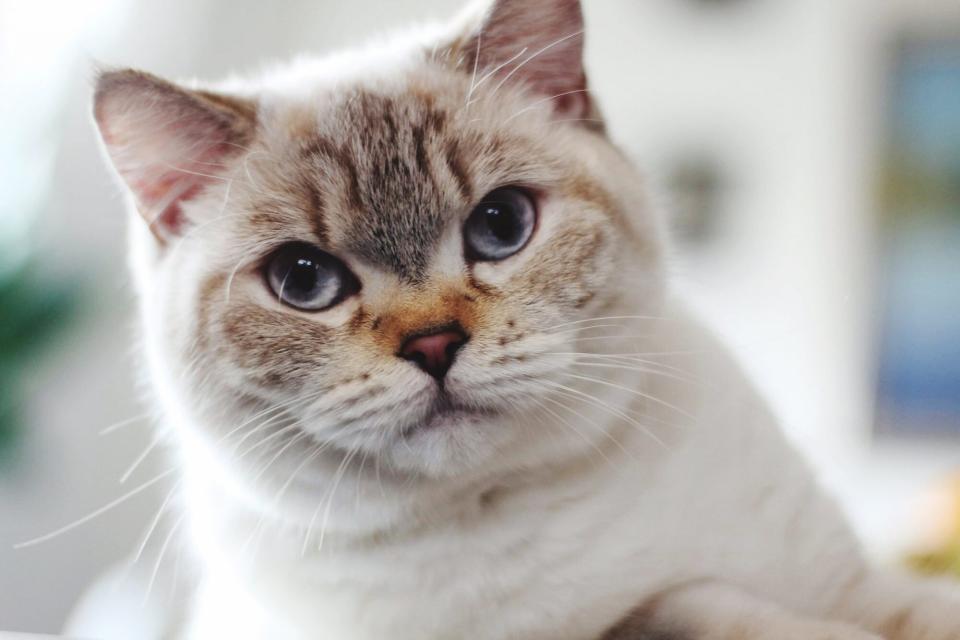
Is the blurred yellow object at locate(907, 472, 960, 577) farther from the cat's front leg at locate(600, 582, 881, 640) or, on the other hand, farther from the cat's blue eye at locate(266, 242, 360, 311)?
the cat's blue eye at locate(266, 242, 360, 311)

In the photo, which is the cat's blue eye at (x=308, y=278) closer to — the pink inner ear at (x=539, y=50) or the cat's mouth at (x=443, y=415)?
the cat's mouth at (x=443, y=415)

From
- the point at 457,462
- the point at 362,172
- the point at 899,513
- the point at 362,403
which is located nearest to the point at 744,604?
the point at 457,462

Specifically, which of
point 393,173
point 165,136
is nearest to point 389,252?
point 393,173

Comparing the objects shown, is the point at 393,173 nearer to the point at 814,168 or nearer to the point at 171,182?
the point at 171,182

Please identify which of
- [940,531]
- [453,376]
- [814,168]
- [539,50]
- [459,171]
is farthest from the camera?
[814,168]

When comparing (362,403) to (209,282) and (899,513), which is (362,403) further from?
(899,513)

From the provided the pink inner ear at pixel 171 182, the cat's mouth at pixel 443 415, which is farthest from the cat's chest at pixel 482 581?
the pink inner ear at pixel 171 182

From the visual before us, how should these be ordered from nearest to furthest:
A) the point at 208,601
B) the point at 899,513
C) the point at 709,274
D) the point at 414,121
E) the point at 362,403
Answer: the point at 362,403
the point at 414,121
the point at 208,601
the point at 899,513
the point at 709,274
